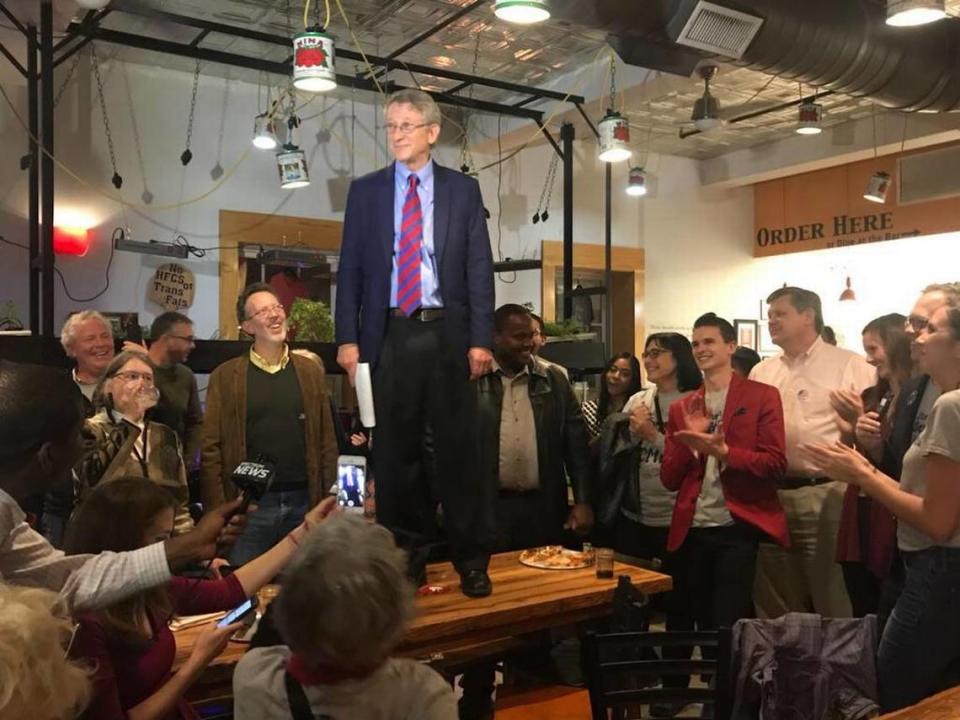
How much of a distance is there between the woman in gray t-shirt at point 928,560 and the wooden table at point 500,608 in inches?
30.4

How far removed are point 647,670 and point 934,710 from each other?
0.58m

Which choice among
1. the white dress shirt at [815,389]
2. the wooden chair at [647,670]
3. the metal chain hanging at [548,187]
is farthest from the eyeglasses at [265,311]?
the metal chain hanging at [548,187]

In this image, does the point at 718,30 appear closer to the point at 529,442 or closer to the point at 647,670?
the point at 529,442

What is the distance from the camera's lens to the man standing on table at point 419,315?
2.52m

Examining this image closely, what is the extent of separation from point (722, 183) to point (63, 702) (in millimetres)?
8444

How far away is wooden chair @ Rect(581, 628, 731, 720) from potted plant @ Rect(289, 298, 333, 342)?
350 cm

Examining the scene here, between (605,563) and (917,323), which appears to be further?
(605,563)

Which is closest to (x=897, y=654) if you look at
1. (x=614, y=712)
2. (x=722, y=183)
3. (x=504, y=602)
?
(x=614, y=712)

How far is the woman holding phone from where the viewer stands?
1559 millimetres

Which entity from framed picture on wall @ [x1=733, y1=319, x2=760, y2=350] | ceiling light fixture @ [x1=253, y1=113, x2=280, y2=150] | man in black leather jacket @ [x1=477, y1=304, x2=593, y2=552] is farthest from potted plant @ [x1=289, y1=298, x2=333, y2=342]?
framed picture on wall @ [x1=733, y1=319, x2=760, y2=350]

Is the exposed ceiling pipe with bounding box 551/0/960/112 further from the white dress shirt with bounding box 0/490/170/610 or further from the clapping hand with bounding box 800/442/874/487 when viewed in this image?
the white dress shirt with bounding box 0/490/170/610

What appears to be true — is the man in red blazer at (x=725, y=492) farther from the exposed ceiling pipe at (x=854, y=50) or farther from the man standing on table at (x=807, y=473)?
the exposed ceiling pipe at (x=854, y=50)

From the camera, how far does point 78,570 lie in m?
1.58

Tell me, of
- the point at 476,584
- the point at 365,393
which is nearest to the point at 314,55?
the point at 365,393
